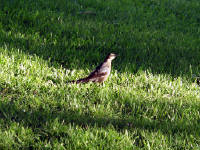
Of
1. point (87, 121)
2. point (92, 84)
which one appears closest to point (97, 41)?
point (92, 84)

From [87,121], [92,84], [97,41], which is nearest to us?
[87,121]

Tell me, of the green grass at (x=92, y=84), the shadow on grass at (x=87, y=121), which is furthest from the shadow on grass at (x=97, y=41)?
the shadow on grass at (x=87, y=121)

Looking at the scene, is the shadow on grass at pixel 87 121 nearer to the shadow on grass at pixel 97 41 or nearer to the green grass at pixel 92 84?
the green grass at pixel 92 84

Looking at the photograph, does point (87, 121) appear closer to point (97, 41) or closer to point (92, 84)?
point (92, 84)

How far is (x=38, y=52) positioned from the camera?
6230 millimetres

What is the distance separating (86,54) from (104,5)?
3614 mm

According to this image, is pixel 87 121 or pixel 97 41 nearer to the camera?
pixel 87 121

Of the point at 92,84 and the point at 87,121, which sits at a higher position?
the point at 92,84

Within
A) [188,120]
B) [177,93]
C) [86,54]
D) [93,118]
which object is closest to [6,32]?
[86,54]

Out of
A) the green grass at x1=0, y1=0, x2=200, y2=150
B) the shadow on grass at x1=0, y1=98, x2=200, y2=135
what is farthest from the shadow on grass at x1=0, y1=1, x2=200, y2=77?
the shadow on grass at x1=0, y1=98, x2=200, y2=135

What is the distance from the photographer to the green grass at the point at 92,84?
3824 millimetres

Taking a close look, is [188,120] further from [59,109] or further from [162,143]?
[59,109]

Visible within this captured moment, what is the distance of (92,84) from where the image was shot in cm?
523

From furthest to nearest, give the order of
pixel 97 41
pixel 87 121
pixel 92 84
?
pixel 97 41 → pixel 92 84 → pixel 87 121
